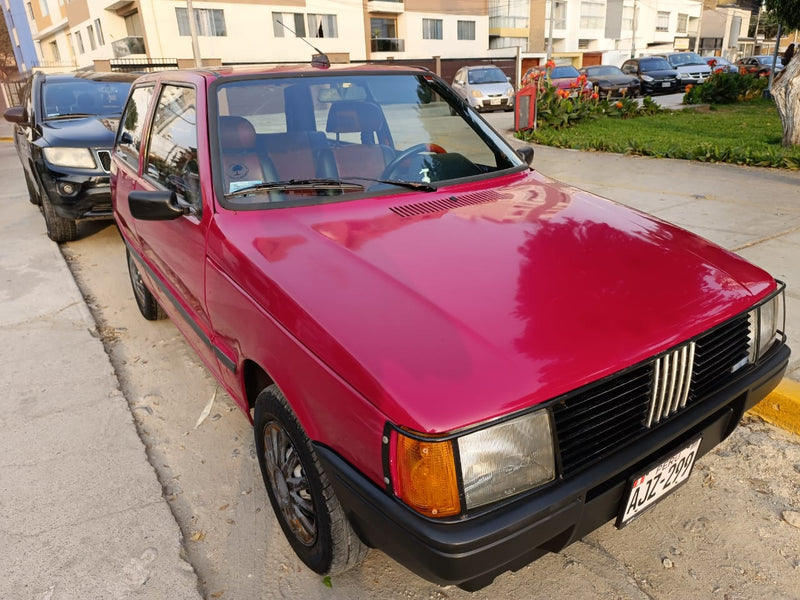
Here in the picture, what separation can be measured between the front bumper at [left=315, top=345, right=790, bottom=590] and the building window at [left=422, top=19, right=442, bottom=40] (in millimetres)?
42053

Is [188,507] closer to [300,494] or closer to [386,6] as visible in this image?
[300,494]

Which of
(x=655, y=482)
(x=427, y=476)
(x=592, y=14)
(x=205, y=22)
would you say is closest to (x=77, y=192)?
(x=427, y=476)

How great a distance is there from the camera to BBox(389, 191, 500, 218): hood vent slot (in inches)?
98.4

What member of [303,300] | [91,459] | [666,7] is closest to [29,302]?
[91,459]

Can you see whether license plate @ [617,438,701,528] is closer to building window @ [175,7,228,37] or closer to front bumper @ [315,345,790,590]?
front bumper @ [315,345,790,590]

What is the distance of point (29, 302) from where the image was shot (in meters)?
4.79

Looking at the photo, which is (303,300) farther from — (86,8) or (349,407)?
(86,8)

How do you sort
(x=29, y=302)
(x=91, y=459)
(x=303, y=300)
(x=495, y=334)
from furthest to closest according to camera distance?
1. (x=29, y=302)
2. (x=91, y=459)
3. (x=303, y=300)
4. (x=495, y=334)

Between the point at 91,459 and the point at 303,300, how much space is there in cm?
173

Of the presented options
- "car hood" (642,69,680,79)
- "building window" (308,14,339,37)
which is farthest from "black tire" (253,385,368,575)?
"building window" (308,14,339,37)

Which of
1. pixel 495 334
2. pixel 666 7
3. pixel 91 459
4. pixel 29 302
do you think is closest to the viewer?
pixel 495 334

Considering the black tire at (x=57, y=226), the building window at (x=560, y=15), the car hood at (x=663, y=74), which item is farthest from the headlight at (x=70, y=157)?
→ the building window at (x=560, y=15)

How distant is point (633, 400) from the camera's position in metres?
1.75

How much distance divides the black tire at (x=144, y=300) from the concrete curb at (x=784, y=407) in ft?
12.4
